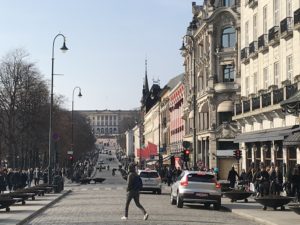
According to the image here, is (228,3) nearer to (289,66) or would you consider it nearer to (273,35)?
(273,35)

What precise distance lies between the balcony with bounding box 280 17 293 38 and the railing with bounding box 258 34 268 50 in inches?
161

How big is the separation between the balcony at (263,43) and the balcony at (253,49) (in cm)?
131

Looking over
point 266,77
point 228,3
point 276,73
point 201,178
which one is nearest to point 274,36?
point 276,73

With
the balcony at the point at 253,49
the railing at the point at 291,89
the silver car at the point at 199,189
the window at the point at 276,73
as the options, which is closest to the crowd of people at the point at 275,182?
the silver car at the point at 199,189

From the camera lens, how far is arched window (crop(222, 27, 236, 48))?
6342cm

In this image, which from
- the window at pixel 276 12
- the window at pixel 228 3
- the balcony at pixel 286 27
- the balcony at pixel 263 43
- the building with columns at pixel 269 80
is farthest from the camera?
the window at pixel 228 3

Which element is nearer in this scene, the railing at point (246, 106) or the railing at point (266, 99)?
the railing at point (266, 99)

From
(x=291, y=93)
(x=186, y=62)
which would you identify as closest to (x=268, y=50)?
(x=291, y=93)

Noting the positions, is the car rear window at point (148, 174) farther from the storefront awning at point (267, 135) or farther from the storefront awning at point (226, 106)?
the storefront awning at point (226, 106)

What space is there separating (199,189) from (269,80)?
1425 cm

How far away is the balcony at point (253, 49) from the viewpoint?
41969mm

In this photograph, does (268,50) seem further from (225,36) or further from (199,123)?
(199,123)

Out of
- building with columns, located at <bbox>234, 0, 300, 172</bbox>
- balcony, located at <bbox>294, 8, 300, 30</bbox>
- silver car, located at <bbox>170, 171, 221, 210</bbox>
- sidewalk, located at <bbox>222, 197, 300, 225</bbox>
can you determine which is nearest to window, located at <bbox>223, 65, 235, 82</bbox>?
building with columns, located at <bbox>234, 0, 300, 172</bbox>

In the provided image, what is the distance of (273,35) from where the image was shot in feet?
122
